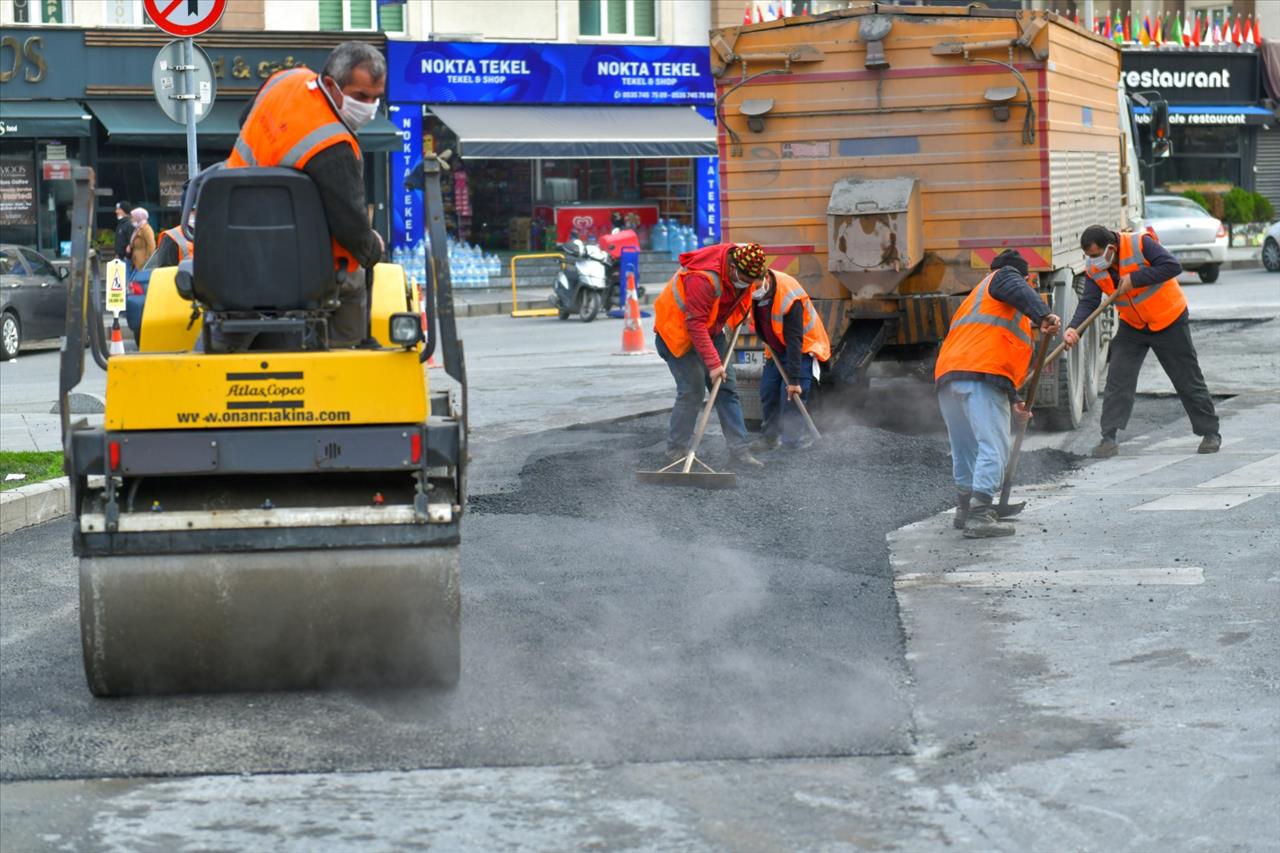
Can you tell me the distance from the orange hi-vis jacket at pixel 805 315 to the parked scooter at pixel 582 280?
1152 centimetres

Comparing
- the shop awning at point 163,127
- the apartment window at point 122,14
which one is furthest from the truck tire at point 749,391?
the apartment window at point 122,14

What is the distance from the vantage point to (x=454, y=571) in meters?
6.29

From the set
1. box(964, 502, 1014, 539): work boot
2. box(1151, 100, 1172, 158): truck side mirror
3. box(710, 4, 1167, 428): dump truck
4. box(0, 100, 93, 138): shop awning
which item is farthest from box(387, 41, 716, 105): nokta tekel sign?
box(964, 502, 1014, 539): work boot

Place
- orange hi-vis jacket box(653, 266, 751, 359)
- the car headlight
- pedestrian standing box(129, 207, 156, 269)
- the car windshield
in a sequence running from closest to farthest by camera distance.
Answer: the car headlight → orange hi-vis jacket box(653, 266, 751, 359) → pedestrian standing box(129, 207, 156, 269) → the car windshield

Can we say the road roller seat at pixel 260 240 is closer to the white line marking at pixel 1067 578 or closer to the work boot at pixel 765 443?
the white line marking at pixel 1067 578

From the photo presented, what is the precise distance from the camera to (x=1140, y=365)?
40.1ft

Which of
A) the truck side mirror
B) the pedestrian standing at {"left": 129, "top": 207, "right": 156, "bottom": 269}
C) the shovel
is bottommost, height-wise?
the shovel

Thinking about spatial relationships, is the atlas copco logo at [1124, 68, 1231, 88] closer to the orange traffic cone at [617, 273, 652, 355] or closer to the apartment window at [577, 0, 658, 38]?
the apartment window at [577, 0, 658, 38]

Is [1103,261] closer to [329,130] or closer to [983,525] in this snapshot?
[983,525]

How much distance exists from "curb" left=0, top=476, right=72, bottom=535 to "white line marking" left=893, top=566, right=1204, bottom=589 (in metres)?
4.34

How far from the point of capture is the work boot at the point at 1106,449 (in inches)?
476

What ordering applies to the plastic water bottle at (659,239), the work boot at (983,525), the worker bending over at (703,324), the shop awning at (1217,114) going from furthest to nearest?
the shop awning at (1217,114) → the plastic water bottle at (659,239) → the worker bending over at (703,324) → the work boot at (983,525)

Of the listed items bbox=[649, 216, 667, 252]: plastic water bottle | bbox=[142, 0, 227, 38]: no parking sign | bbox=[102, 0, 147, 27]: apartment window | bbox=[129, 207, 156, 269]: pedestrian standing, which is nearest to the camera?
bbox=[142, 0, 227, 38]: no parking sign

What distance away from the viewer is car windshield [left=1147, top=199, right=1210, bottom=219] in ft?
93.7
